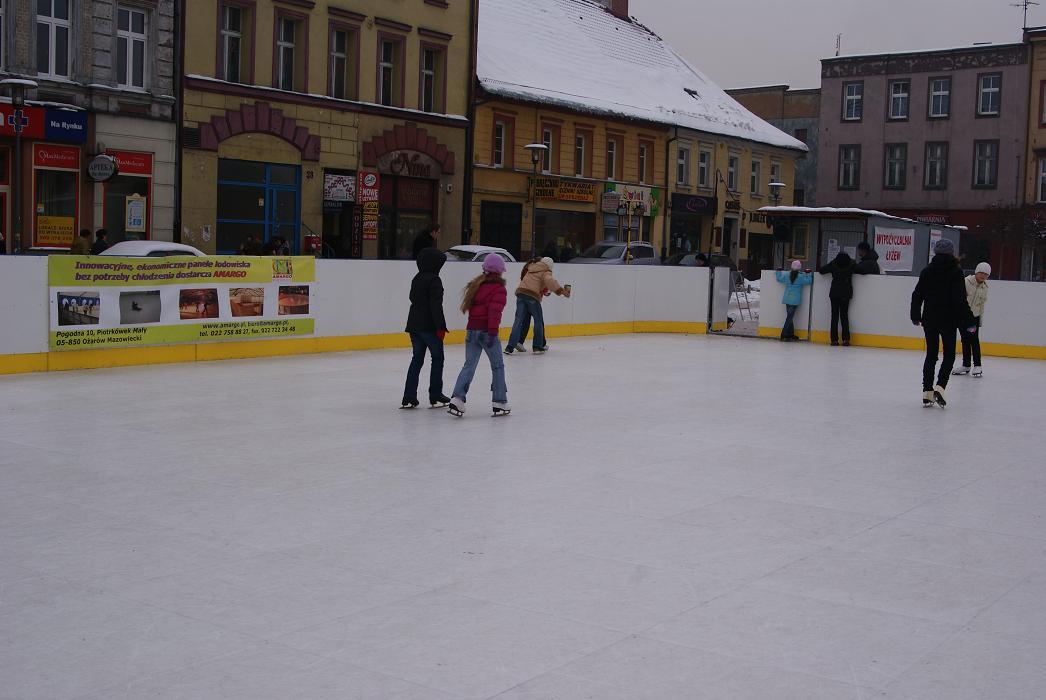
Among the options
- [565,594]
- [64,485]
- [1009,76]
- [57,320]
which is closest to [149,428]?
[64,485]

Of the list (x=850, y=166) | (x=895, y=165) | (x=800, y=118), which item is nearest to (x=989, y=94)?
(x=895, y=165)

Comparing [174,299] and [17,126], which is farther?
[17,126]

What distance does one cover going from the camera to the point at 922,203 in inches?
2327

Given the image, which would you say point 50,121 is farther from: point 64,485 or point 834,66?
point 834,66

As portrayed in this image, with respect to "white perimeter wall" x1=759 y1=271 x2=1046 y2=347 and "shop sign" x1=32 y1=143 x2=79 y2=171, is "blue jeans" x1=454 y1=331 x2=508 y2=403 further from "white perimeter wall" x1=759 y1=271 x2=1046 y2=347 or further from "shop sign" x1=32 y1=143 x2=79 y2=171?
"shop sign" x1=32 y1=143 x2=79 y2=171

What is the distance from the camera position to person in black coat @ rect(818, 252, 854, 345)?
79.7 feet

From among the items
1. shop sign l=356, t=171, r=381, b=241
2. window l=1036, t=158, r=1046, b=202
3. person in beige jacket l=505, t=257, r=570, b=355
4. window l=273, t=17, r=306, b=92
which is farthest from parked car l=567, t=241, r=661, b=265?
window l=1036, t=158, r=1046, b=202

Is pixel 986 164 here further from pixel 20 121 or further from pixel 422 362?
pixel 422 362

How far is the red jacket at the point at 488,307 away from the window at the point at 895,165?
167 ft

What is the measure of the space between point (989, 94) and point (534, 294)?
43707 mm

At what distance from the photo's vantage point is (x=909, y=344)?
2408 cm

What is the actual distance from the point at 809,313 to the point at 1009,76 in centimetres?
3603

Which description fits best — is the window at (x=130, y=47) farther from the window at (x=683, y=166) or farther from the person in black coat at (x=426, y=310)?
the window at (x=683, y=166)

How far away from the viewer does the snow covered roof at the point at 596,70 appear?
4146cm
